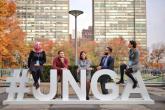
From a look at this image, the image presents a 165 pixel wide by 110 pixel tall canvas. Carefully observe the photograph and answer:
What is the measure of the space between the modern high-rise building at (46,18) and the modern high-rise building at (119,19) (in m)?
10.4

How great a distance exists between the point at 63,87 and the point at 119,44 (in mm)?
73504

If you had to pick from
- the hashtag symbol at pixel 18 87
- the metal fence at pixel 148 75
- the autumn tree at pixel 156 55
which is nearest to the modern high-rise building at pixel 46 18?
the autumn tree at pixel 156 55

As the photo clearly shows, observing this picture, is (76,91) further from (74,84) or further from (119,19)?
(119,19)

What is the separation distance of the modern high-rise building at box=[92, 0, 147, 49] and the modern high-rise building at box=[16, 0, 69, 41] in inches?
408

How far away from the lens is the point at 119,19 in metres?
154

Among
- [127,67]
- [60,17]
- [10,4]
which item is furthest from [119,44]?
[127,67]

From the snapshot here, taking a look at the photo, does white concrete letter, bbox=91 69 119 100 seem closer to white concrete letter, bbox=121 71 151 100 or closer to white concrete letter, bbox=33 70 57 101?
white concrete letter, bbox=121 71 151 100

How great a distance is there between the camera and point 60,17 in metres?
146

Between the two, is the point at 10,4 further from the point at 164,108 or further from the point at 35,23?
the point at 35,23

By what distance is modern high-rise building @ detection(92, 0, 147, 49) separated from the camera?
146 metres

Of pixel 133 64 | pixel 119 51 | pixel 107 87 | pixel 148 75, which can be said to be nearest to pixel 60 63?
pixel 107 87

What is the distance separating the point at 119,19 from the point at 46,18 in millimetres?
24347

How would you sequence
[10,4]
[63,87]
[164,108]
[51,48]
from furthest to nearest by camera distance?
[51,48] < [10,4] < [63,87] < [164,108]

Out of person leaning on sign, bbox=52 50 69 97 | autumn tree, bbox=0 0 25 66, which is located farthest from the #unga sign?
autumn tree, bbox=0 0 25 66
